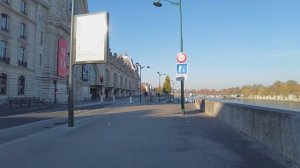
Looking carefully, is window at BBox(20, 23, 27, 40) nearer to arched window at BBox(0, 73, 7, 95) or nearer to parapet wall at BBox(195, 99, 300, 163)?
arched window at BBox(0, 73, 7, 95)

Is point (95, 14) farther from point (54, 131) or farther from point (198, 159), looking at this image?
point (198, 159)

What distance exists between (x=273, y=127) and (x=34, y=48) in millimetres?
45514

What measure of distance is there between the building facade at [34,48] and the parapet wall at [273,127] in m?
33.9

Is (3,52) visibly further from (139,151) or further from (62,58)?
(139,151)

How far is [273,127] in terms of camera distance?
842cm

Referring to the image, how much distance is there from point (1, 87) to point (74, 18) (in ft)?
93.6

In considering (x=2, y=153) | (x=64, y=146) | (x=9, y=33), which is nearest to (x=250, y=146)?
(x=64, y=146)

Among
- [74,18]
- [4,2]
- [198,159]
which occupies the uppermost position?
[4,2]

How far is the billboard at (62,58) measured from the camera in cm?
5344

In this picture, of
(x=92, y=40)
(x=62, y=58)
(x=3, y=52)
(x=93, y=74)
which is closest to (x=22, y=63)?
(x=3, y=52)

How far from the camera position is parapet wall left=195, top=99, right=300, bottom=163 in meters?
7.02

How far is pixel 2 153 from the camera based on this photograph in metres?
8.20

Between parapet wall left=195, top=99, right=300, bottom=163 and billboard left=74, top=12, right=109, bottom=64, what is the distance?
20.3 feet

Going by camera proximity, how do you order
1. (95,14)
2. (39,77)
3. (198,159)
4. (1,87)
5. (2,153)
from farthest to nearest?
1. (39,77)
2. (1,87)
3. (95,14)
4. (2,153)
5. (198,159)
